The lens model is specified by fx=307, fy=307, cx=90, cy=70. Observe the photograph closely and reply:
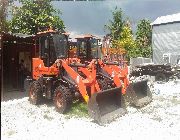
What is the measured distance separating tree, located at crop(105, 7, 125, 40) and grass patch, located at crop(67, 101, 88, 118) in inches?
1237

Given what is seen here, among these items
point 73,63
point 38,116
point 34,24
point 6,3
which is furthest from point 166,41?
point 38,116

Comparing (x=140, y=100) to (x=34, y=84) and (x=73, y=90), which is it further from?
(x=34, y=84)

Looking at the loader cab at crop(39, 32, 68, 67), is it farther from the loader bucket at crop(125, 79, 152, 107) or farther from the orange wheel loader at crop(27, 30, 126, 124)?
Result: the loader bucket at crop(125, 79, 152, 107)

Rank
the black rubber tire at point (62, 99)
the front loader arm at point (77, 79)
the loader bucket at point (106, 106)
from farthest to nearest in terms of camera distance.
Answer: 1. the black rubber tire at point (62, 99)
2. the front loader arm at point (77, 79)
3. the loader bucket at point (106, 106)

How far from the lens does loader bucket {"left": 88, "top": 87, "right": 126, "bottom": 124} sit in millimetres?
9406

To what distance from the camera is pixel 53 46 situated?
39.3 feet

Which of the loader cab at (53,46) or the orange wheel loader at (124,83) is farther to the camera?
the loader cab at (53,46)

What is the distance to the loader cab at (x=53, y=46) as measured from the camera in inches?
471

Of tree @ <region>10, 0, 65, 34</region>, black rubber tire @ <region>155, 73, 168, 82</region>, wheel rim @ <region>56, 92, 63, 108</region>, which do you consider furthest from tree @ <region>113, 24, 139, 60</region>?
wheel rim @ <region>56, 92, 63, 108</region>

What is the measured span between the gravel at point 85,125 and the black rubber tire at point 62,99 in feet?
0.83

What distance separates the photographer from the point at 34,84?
41.6 ft

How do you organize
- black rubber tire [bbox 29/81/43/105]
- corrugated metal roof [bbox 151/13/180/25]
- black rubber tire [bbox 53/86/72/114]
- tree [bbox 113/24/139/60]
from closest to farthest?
black rubber tire [bbox 53/86/72/114] < black rubber tire [bbox 29/81/43/105] < corrugated metal roof [bbox 151/13/180/25] < tree [bbox 113/24/139/60]

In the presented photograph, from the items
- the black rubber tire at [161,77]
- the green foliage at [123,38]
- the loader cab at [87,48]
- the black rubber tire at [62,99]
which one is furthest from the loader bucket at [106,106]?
the green foliage at [123,38]

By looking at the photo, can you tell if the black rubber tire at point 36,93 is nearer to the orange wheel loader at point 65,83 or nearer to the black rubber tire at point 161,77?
the orange wheel loader at point 65,83
